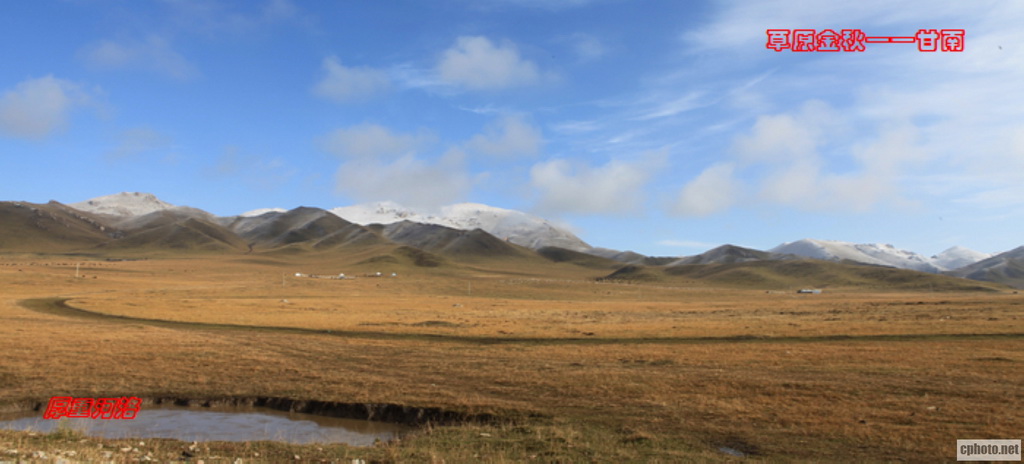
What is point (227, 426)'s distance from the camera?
21.0m

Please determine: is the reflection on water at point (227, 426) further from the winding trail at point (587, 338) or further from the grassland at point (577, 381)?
the winding trail at point (587, 338)

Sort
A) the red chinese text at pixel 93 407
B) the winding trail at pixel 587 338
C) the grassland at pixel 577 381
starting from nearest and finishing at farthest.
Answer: the grassland at pixel 577 381 → the red chinese text at pixel 93 407 → the winding trail at pixel 587 338

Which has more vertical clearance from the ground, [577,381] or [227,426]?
[577,381]

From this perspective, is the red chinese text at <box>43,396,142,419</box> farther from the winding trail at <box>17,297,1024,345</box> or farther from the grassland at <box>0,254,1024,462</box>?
the winding trail at <box>17,297,1024,345</box>

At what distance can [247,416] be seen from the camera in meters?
22.6

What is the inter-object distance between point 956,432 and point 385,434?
1648 centimetres

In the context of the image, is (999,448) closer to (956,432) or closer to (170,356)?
(956,432)

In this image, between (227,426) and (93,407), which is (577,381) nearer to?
(227,426)

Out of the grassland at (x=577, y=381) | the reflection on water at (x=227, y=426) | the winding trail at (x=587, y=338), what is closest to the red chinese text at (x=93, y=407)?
the reflection on water at (x=227, y=426)

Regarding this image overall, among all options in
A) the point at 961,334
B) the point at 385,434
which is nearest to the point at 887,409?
the point at 385,434

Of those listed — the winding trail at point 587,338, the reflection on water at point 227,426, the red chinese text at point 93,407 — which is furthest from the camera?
the winding trail at point 587,338

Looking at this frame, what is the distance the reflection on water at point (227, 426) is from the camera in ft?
63.5

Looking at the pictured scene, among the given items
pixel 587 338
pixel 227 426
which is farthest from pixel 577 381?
pixel 587 338

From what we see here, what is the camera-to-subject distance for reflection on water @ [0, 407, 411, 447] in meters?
19.3
